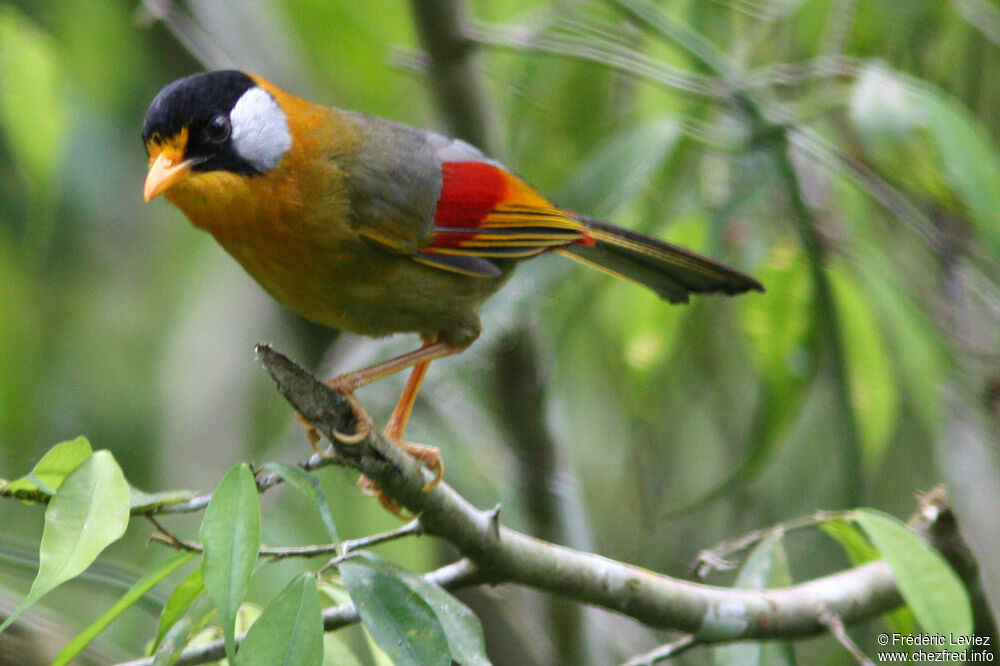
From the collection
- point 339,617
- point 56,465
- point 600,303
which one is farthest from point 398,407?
point 56,465

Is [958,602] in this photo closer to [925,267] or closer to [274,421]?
[925,267]

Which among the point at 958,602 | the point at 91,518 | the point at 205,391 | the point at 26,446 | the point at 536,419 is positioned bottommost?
the point at 91,518

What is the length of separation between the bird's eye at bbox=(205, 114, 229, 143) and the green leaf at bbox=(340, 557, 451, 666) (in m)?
1.32

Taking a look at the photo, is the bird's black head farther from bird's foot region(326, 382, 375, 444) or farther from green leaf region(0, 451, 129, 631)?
green leaf region(0, 451, 129, 631)

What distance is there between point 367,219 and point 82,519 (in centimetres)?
144

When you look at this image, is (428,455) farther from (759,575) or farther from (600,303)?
(600,303)

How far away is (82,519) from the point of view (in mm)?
1483

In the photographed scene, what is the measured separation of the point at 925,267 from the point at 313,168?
2343 mm

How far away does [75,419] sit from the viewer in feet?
16.0

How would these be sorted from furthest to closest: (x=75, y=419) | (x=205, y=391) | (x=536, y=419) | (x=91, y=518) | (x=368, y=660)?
(x=205, y=391)
(x=75, y=419)
(x=368, y=660)
(x=536, y=419)
(x=91, y=518)

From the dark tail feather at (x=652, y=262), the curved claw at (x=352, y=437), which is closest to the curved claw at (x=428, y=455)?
the curved claw at (x=352, y=437)

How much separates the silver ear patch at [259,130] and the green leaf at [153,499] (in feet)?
3.86

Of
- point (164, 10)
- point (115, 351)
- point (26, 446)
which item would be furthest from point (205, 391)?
point (164, 10)

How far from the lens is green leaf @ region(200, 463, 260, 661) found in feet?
4.44
